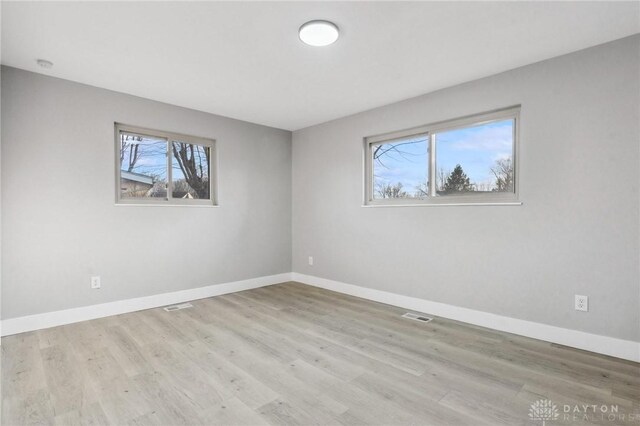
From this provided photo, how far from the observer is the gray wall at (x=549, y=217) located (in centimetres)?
240

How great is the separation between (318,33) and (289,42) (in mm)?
276

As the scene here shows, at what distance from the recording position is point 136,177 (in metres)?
3.71

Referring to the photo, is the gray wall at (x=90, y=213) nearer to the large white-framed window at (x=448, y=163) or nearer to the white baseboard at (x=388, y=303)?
the white baseboard at (x=388, y=303)

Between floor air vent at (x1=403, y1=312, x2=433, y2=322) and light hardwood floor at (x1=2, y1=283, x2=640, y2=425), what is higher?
light hardwood floor at (x1=2, y1=283, x2=640, y2=425)

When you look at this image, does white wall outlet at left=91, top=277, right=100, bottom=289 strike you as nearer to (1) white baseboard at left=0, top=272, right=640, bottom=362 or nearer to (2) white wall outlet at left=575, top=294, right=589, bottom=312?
(1) white baseboard at left=0, top=272, right=640, bottom=362

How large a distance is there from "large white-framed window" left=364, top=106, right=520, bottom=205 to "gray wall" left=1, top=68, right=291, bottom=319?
1.89 m

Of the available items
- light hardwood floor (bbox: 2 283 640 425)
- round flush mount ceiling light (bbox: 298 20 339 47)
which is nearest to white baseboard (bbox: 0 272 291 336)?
light hardwood floor (bbox: 2 283 640 425)

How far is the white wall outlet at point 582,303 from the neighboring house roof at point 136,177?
170 inches

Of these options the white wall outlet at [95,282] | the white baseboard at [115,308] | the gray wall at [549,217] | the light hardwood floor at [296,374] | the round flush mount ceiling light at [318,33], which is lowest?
the light hardwood floor at [296,374]

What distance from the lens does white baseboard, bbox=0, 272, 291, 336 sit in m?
2.91

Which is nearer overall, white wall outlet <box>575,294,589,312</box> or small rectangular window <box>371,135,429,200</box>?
white wall outlet <box>575,294,589,312</box>

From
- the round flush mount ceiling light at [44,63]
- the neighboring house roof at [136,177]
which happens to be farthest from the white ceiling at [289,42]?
the neighboring house roof at [136,177]

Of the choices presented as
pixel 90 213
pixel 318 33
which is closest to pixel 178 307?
pixel 90 213

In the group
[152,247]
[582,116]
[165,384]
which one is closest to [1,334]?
[152,247]
